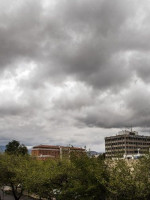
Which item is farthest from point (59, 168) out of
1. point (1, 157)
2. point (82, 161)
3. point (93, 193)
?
point (1, 157)

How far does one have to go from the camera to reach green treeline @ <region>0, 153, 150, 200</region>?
2356cm

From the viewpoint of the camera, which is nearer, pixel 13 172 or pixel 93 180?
pixel 93 180

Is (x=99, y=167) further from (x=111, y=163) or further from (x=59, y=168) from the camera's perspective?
(x=59, y=168)

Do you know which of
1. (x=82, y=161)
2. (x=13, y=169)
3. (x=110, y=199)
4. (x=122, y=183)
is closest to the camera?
(x=122, y=183)

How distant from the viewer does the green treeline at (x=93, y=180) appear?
2356 centimetres

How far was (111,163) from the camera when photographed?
95.5ft

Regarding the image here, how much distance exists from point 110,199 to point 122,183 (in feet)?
14.6

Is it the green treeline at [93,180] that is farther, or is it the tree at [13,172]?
the tree at [13,172]

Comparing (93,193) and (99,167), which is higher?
(99,167)

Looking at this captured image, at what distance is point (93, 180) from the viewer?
94.8 feet

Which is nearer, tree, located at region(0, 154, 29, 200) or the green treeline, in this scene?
the green treeline

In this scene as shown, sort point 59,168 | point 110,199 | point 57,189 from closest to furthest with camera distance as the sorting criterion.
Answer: point 110,199, point 57,189, point 59,168

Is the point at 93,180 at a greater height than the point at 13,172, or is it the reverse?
the point at 93,180

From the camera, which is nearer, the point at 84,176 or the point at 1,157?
the point at 84,176
